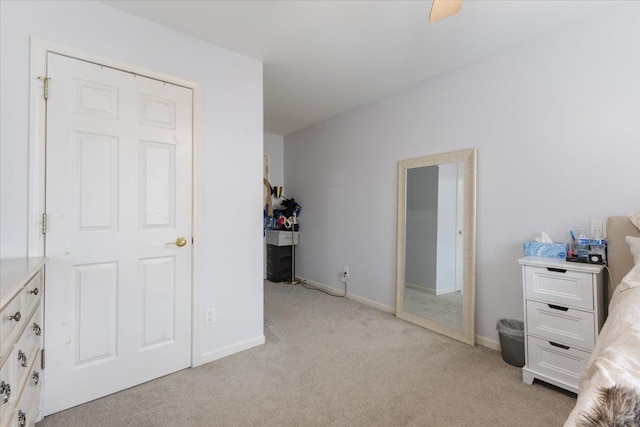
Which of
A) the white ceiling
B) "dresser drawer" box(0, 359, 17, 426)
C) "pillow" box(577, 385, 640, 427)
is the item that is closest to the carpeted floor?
"dresser drawer" box(0, 359, 17, 426)

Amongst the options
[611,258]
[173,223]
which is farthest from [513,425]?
[173,223]

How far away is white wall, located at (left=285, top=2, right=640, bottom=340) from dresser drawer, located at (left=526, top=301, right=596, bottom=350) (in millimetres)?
430

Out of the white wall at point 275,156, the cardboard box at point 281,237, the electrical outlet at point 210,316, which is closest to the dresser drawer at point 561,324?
the electrical outlet at point 210,316

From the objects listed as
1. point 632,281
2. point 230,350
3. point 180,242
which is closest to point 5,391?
point 180,242

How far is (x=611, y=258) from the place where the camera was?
1872 millimetres

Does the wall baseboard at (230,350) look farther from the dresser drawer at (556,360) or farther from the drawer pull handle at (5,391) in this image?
the dresser drawer at (556,360)

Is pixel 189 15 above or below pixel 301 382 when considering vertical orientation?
above

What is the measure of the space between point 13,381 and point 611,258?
3.10 m

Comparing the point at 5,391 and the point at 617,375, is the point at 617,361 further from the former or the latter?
the point at 5,391

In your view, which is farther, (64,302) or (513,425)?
(64,302)

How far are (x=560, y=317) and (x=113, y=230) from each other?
2.91m

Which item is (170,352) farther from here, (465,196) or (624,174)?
(624,174)

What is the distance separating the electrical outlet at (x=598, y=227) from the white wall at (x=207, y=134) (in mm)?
2452

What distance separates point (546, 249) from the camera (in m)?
2.12
